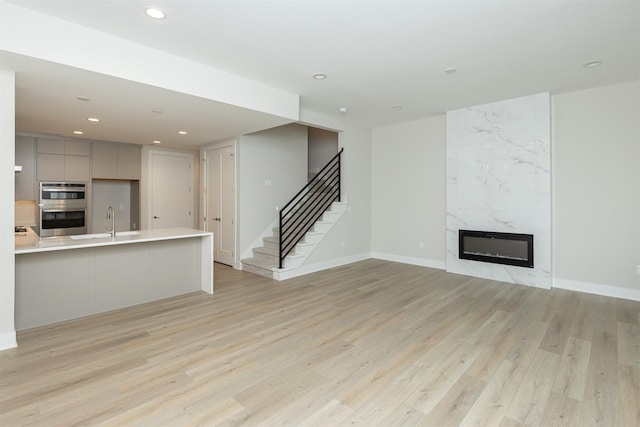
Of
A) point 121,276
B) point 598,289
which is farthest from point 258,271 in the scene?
point 598,289

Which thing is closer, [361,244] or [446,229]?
[446,229]

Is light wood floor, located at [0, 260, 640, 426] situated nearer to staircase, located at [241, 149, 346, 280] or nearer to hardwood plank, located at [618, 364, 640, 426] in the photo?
hardwood plank, located at [618, 364, 640, 426]

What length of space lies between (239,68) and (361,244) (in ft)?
14.8

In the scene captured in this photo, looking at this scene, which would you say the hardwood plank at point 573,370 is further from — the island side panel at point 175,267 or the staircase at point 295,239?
the island side panel at point 175,267

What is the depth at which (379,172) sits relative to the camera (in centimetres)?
725

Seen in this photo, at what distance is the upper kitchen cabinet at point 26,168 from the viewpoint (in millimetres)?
5922

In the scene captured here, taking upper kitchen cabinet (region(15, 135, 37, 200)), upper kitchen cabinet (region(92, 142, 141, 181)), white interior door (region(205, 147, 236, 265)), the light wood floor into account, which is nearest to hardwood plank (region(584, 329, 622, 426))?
the light wood floor

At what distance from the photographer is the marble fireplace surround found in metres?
4.95

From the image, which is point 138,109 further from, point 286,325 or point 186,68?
point 286,325

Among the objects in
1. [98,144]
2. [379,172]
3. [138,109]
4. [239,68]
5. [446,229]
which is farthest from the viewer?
[379,172]

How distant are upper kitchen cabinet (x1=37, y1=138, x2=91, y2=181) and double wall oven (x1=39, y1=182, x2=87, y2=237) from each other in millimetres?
157

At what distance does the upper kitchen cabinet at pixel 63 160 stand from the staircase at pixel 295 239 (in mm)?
3915

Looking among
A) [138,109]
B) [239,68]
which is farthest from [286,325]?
[138,109]

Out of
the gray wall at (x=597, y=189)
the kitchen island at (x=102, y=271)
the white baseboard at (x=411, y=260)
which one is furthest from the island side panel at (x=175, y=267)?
the gray wall at (x=597, y=189)
